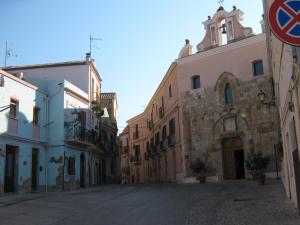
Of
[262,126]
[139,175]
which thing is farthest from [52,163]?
[139,175]

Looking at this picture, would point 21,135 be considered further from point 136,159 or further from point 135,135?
point 135,135

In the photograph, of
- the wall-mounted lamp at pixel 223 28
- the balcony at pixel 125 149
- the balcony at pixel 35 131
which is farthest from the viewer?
the balcony at pixel 125 149

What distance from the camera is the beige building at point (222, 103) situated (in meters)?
27.7

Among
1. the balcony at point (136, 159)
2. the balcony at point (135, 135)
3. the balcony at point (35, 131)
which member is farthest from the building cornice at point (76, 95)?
the balcony at point (135, 135)

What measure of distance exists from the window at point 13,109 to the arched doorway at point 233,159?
47.9 feet

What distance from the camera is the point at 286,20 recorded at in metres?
4.23

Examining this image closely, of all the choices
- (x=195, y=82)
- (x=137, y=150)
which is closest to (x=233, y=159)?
(x=195, y=82)

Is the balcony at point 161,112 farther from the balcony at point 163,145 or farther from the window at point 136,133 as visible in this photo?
the window at point 136,133

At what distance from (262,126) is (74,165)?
1279 cm

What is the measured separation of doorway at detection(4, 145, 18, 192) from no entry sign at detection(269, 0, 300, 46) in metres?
19.3

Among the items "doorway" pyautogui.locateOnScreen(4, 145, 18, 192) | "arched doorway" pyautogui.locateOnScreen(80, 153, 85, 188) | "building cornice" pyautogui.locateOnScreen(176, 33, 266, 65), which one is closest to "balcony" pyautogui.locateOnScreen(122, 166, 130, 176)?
"arched doorway" pyautogui.locateOnScreen(80, 153, 85, 188)

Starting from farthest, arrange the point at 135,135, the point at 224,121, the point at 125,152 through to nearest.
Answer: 1. the point at 125,152
2. the point at 135,135
3. the point at 224,121

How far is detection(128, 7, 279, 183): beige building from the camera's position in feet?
90.8

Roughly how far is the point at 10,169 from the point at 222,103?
15.2m
